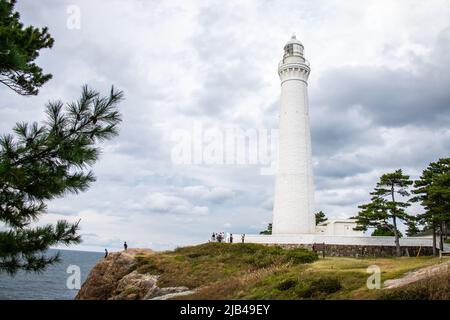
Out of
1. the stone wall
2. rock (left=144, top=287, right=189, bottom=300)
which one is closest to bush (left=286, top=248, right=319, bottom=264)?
rock (left=144, top=287, right=189, bottom=300)

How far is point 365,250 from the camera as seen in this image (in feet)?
124

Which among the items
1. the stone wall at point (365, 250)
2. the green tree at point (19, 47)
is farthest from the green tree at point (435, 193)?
the green tree at point (19, 47)

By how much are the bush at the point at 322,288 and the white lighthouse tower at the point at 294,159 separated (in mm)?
24407

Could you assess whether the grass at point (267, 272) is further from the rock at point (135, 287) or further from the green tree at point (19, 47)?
the green tree at point (19, 47)

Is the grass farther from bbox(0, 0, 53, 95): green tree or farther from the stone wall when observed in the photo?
bbox(0, 0, 53, 95): green tree

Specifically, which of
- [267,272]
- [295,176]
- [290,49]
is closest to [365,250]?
[295,176]

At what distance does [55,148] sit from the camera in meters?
9.41

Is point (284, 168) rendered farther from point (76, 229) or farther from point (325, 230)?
point (76, 229)

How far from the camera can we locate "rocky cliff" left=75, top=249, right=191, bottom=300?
25688mm

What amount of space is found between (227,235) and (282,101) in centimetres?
1546

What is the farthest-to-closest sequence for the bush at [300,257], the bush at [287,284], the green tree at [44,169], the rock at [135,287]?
the bush at [300,257] < the rock at [135,287] < the bush at [287,284] < the green tree at [44,169]

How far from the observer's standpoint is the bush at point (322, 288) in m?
15.0

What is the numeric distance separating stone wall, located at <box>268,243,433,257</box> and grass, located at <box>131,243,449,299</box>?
687 centimetres

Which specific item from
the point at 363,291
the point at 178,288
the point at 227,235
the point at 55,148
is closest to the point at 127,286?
the point at 178,288
